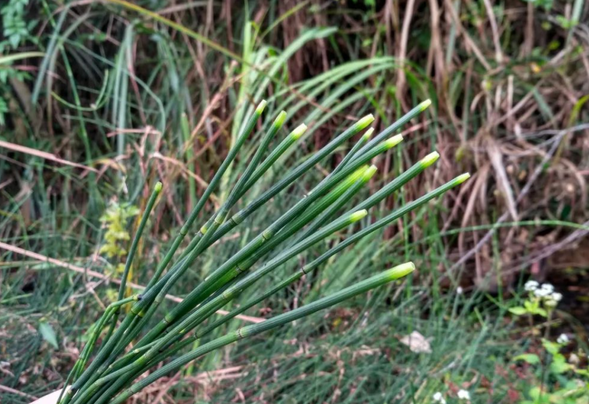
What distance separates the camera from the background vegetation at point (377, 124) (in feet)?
5.70

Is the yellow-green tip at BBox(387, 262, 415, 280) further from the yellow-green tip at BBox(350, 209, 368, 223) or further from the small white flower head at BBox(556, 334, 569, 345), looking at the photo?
the small white flower head at BBox(556, 334, 569, 345)

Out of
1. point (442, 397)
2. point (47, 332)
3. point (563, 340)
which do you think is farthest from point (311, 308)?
point (563, 340)

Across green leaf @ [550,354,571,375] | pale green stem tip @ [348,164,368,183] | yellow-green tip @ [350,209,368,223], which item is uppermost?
pale green stem tip @ [348,164,368,183]

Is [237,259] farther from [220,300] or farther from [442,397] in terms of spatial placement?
[442,397]

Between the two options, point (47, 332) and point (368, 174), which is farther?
point (47, 332)

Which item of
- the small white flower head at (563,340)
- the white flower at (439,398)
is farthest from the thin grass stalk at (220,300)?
the small white flower head at (563,340)

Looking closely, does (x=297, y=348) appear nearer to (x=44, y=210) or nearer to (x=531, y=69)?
(x=44, y=210)

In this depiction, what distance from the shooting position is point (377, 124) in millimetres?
2256

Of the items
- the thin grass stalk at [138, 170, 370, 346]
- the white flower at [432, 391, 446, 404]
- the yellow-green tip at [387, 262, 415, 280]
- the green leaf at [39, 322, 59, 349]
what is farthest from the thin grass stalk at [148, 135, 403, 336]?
the white flower at [432, 391, 446, 404]

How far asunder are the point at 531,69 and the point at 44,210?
1591mm

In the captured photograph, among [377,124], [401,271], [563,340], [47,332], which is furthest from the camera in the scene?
[377,124]

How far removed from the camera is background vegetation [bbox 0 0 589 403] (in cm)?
174

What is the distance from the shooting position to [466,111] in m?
2.23

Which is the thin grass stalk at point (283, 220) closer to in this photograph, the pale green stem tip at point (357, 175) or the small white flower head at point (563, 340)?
the pale green stem tip at point (357, 175)
